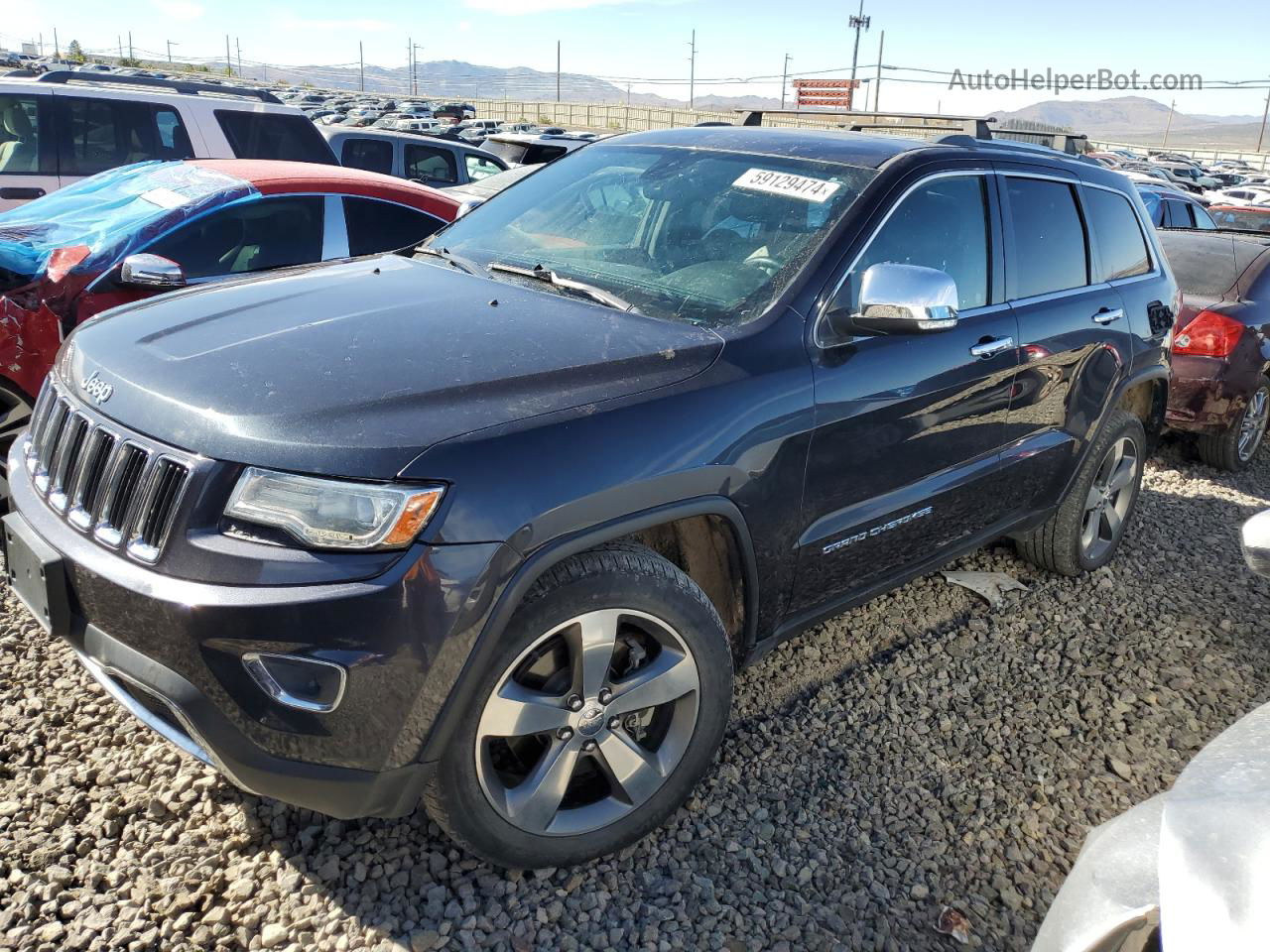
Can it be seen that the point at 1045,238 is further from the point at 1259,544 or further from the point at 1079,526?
the point at 1259,544

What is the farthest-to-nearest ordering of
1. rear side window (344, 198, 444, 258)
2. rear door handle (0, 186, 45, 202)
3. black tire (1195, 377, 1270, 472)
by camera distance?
1. rear door handle (0, 186, 45, 202)
2. black tire (1195, 377, 1270, 472)
3. rear side window (344, 198, 444, 258)

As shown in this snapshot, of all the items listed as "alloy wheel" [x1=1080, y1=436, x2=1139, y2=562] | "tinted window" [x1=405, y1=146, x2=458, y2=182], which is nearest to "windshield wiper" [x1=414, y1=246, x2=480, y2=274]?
"alloy wheel" [x1=1080, y1=436, x2=1139, y2=562]

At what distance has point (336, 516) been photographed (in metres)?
2.06

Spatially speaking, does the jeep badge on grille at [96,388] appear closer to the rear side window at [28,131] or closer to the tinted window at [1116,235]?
the tinted window at [1116,235]

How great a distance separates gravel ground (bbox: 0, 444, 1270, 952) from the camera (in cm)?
245

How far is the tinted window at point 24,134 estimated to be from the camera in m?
7.27

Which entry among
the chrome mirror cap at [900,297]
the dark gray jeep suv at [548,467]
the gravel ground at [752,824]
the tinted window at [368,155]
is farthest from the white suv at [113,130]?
the chrome mirror cap at [900,297]

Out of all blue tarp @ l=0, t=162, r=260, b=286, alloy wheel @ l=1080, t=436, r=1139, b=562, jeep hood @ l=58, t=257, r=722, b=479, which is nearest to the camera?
jeep hood @ l=58, t=257, r=722, b=479

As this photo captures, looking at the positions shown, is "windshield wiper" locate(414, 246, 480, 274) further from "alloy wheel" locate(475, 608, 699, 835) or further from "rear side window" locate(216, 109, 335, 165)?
"rear side window" locate(216, 109, 335, 165)

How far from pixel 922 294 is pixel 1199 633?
2.48m

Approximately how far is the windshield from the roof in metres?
1.69

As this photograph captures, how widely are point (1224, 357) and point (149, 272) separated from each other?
20.2ft

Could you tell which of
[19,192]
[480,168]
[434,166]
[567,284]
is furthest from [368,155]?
[567,284]

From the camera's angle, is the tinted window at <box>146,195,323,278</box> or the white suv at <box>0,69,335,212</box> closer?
the tinted window at <box>146,195,323,278</box>
